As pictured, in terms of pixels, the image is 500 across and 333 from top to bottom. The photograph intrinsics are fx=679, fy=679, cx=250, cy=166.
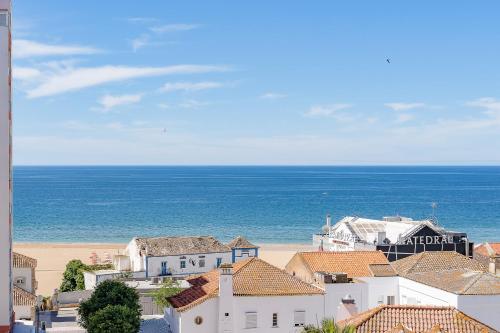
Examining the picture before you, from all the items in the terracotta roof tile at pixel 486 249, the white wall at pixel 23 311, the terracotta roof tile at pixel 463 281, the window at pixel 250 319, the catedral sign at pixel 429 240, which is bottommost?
the white wall at pixel 23 311

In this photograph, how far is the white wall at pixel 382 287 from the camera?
4450 cm

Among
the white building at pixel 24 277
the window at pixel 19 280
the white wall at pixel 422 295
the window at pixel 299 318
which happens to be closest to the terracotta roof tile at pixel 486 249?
the white wall at pixel 422 295

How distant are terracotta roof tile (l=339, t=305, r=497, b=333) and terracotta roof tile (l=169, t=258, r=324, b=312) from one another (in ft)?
21.9

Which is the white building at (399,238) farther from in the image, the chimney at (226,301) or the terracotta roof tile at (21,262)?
the terracotta roof tile at (21,262)

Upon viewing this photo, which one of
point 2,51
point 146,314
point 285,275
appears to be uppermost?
point 2,51

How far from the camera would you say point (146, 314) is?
46.7m

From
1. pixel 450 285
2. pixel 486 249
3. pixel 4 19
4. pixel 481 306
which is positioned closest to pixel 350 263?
pixel 450 285

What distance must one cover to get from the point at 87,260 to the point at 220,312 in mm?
59500

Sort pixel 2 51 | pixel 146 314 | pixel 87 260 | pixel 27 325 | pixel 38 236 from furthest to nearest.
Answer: pixel 38 236, pixel 87 260, pixel 146 314, pixel 27 325, pixel 2 51

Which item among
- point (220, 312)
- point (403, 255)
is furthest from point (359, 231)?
point (220, 312)

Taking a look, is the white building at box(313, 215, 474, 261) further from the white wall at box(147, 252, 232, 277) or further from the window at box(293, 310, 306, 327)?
the window at box(293, 310, 306, 327)

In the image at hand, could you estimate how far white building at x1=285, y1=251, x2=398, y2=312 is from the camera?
131ft

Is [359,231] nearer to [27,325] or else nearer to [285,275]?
[285,275]

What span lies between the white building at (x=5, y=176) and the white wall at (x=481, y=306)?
78.4 ft
